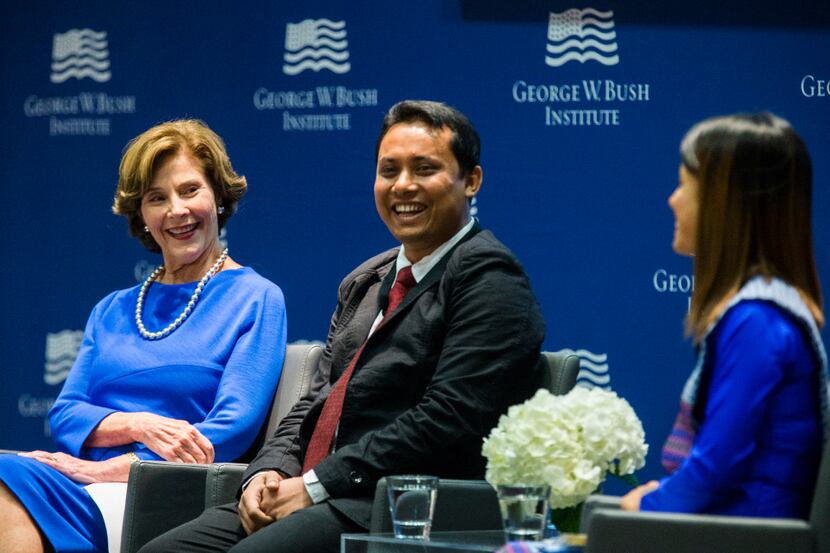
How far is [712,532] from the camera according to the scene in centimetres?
212

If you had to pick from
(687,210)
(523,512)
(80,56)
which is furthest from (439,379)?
(80,56)

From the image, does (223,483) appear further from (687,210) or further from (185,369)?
(687,210)

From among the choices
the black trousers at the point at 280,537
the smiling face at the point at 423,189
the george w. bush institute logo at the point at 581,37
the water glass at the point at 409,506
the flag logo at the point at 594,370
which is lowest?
the black trousers at the point at 280,537

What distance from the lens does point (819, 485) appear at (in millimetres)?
2117

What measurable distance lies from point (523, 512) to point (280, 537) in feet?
2.42

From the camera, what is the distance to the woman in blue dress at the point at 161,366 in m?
3.54

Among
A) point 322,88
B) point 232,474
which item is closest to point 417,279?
point 232,474

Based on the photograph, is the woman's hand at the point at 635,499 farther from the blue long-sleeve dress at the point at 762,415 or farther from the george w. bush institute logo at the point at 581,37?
the george w. bush institute logo at the point at 581,37

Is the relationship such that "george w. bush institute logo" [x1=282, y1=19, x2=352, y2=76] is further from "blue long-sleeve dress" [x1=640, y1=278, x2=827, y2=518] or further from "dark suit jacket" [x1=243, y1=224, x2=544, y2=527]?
"blue long-sleeve dress" [x1=640, y1=278, x2=827, y2=518]

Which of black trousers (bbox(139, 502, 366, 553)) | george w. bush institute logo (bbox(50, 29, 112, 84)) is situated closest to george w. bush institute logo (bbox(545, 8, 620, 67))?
george w. bush institute logo (bbox(50, 29, 112, 84))

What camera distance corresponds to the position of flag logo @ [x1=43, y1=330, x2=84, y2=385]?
5.71 m

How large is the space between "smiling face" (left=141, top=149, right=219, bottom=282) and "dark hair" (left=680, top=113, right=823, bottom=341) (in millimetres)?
2185

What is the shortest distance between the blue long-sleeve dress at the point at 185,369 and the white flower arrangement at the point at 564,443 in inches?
55.5

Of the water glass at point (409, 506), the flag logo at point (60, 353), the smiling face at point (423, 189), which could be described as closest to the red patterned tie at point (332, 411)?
the smiling face at point (423, 189)
